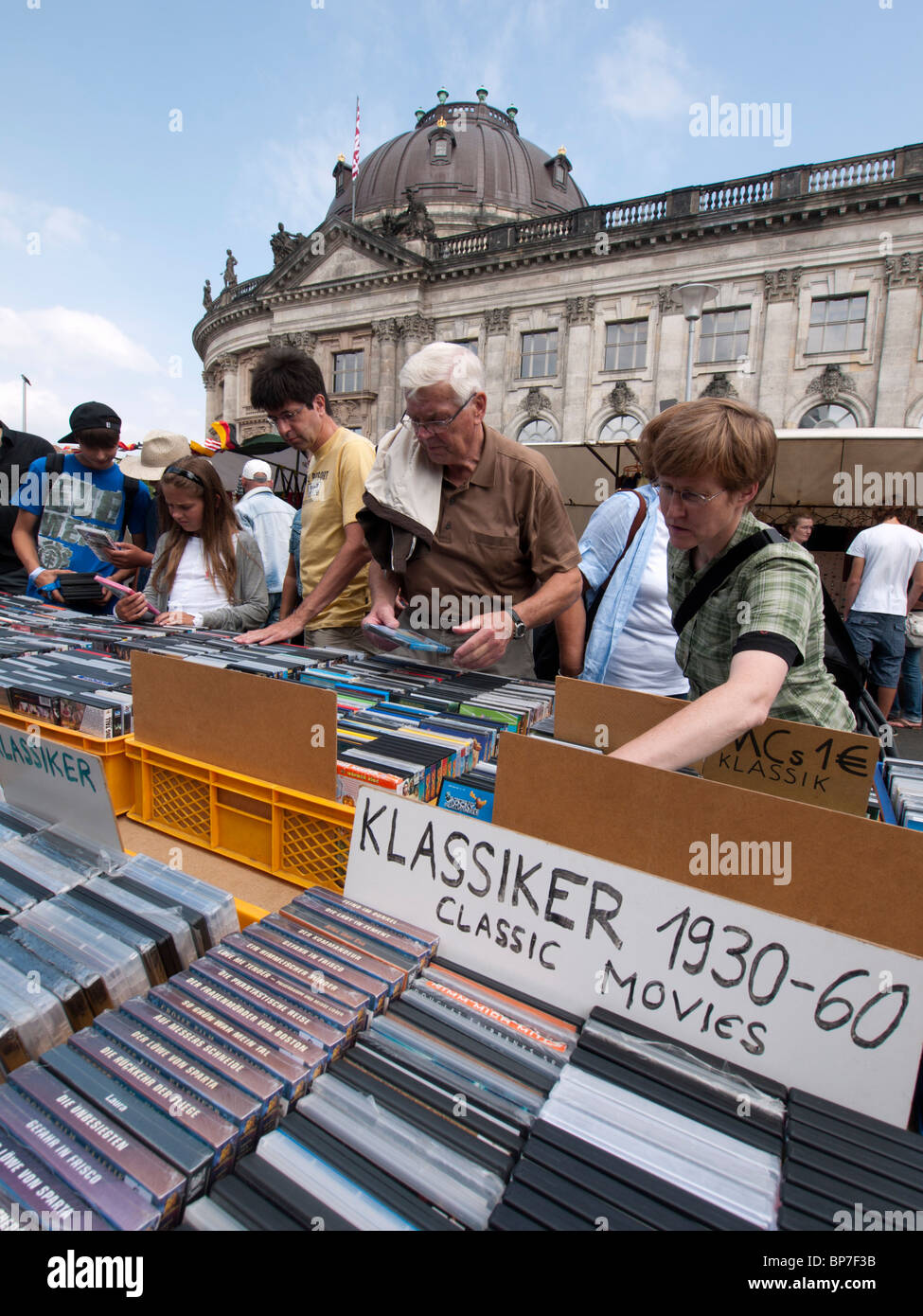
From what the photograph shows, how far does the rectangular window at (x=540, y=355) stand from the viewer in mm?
25328

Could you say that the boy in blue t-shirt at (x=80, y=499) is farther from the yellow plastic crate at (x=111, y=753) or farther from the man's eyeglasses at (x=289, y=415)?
the yellow plastic crate at (x=111, y=753)

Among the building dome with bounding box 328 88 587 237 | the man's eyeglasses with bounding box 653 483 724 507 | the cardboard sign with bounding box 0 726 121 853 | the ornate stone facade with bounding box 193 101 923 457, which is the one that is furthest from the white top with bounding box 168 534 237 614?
the building dome with bounding box 328 88 587 237

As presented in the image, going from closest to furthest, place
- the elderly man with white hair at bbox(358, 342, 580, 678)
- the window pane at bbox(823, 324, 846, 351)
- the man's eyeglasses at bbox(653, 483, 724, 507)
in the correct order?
1. the man's eyeglasses at bbox(653, 483, 724, 507)
2. the elderly man with white hair at bbox(358, 342, 580, 678)
3. the window pane at bbox(823, 324, 846, 351)

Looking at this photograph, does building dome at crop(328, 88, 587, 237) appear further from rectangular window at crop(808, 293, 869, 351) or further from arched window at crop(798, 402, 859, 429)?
arched window at crop(798, 402, 859, 429)

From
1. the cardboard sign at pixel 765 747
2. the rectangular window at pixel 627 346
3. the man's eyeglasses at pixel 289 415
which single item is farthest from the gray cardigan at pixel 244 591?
the rectangular window at pixel 627 346

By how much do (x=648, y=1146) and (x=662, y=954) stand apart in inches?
8.5

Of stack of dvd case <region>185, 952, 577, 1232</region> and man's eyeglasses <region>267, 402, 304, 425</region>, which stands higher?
man's eyeglasses <region>267, 402, 304, 425</region>

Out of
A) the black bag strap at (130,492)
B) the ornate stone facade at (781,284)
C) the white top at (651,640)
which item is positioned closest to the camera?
the white top at (651,640)

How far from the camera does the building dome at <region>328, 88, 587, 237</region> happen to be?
37062mm

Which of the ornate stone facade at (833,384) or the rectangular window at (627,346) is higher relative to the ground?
the rectangular window at (627,346)

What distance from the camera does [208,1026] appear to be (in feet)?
2.86

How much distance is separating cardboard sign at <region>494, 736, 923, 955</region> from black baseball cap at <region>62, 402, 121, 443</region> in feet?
10.6

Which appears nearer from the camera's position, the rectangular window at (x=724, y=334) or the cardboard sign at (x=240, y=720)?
the cardboard sign at (x=240, y=720)

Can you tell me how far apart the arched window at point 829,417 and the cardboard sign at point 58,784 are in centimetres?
2395
